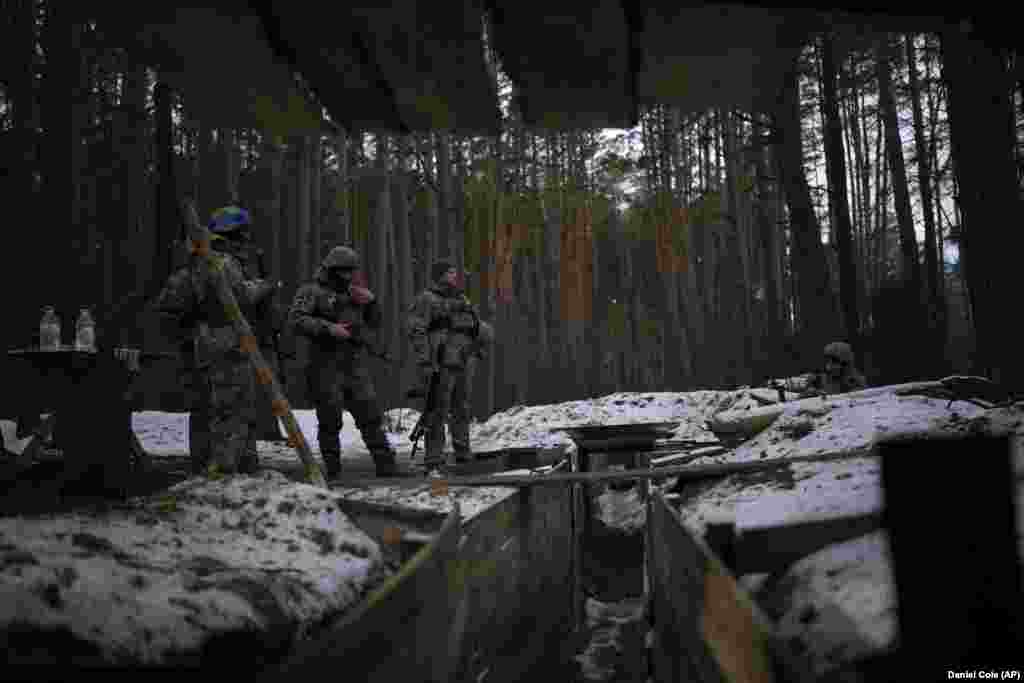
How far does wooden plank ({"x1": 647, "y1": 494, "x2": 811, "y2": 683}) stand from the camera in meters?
1.52

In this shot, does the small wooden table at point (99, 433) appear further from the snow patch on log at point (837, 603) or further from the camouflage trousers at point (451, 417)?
the camouflage trousers at point (451, 417)

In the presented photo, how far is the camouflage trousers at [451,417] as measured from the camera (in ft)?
23.7

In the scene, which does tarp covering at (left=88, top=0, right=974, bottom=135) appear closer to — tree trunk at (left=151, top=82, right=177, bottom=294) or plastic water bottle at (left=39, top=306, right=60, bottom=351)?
plastic water bottle at (left=39, top=306, right=60, bottom=351)

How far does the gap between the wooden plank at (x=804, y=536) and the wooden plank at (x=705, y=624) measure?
18 centimetres

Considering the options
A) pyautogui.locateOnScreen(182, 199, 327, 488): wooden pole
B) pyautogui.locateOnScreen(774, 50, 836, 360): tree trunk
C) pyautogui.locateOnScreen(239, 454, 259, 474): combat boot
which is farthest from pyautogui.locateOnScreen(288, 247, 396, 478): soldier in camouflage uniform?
pyautogui.locateOnScreen(774, 50, 836, 360): tree trunk

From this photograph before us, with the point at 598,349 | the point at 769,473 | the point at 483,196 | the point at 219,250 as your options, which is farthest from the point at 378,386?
the point at 769,473

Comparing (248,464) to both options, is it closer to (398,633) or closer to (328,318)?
(328,318)

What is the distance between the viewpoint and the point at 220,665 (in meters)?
1.48

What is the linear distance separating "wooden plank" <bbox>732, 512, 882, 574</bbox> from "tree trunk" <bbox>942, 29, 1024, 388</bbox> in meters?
3.59

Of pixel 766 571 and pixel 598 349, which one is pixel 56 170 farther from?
pixel 598 349

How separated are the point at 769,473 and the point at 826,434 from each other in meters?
1.07

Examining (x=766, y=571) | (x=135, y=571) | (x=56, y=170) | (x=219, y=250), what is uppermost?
(x=56, y=170)

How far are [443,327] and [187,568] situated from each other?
572 cm

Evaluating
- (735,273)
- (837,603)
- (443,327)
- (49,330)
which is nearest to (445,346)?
(443,327)
